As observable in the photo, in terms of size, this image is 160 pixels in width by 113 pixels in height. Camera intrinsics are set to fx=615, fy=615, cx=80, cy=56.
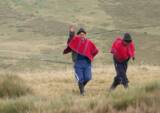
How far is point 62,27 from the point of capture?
2056 inches

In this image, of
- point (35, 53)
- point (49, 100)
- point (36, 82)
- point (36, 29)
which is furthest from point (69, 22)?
point (49, 100)

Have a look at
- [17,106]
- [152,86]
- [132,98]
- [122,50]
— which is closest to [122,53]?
[122,50]

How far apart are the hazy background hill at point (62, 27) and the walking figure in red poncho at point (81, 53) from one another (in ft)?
62.6

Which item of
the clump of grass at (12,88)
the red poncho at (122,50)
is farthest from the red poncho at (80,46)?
the clump of grass at (12,88)

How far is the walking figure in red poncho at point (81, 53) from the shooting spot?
1477 cm

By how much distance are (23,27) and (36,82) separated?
34.6 meters

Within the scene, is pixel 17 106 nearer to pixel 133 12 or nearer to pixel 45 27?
pixel 45 27

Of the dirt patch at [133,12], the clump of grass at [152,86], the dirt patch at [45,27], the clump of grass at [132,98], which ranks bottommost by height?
the dirt patch at [133,12]

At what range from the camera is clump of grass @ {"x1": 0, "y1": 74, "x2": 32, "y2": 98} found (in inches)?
544

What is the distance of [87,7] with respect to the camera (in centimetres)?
5878

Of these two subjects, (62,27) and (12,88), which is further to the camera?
(62,27)

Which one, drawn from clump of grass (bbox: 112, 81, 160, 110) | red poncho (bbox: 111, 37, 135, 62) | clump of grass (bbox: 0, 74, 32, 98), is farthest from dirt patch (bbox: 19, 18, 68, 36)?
clump of grass (bbox: 112, 81, 160, 110)

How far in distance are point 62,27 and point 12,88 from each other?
38.3 m

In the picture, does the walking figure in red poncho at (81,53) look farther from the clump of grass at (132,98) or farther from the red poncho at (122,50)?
the clump of grass at (132,98)
